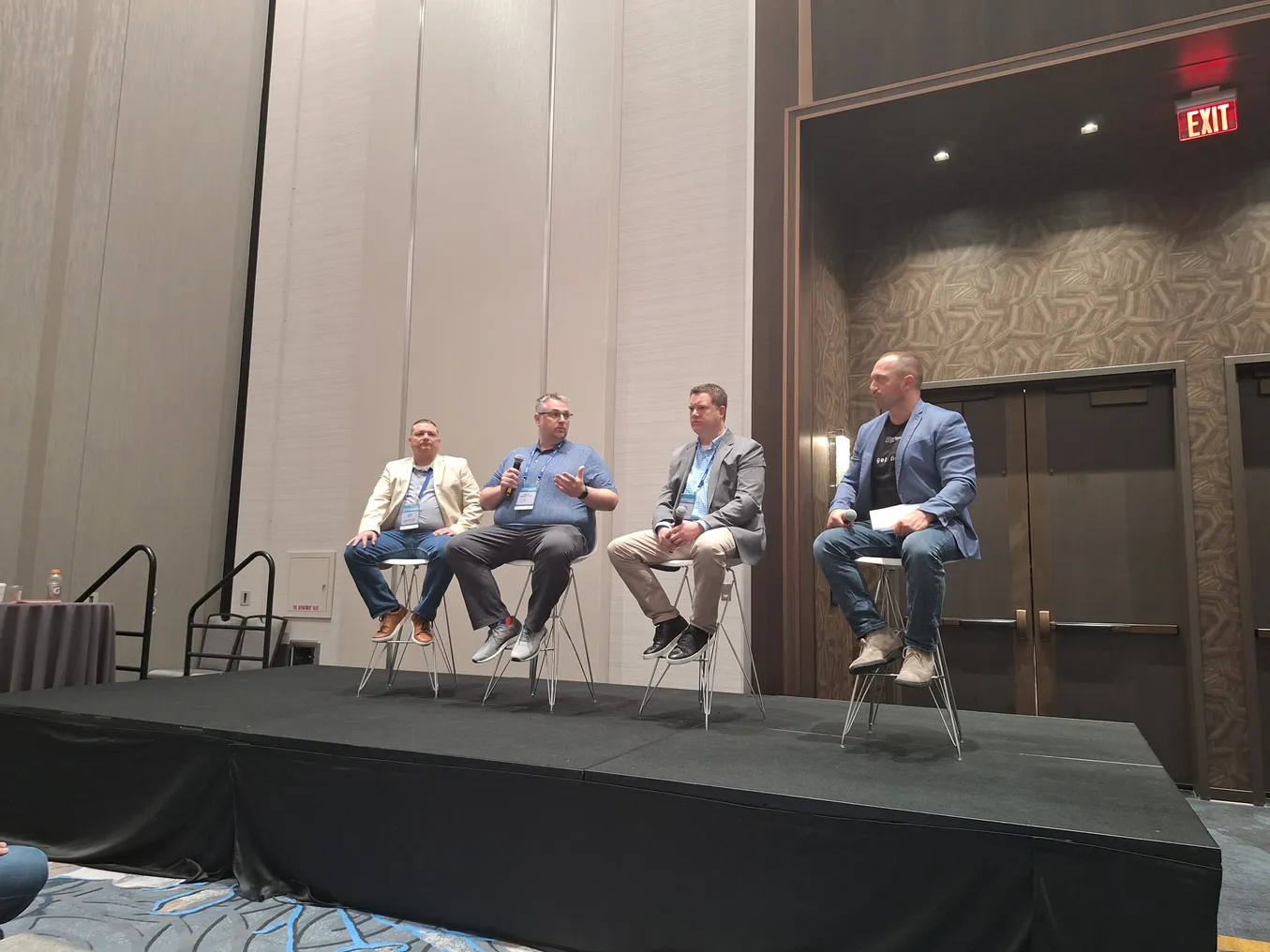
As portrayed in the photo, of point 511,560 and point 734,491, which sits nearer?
point 734,491

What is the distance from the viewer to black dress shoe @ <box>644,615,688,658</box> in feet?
10.7

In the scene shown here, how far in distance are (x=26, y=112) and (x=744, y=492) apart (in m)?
5.33

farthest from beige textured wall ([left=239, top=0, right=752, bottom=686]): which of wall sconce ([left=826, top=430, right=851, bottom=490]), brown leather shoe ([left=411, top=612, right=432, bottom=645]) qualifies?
brown leather shoe ([left=411, top=612, right=432, bottom=645])

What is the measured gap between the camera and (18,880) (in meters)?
1.83

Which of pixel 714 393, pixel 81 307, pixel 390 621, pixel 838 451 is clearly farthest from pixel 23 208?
pixel 838 451

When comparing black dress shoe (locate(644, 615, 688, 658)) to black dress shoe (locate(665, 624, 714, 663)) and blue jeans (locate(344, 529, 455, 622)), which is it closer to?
black dress shoe (locate(665, 624, 714, 663))

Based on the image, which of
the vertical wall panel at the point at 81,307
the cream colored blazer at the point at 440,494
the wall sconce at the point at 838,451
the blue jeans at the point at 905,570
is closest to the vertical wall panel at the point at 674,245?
the wall sconce at the point at 838,451

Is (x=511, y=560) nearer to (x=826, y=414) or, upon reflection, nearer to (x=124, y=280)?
(x=826, y=414)

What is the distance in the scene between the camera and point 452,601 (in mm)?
5562

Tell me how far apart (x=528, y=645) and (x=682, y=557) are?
704mm

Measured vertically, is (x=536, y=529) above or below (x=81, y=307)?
below

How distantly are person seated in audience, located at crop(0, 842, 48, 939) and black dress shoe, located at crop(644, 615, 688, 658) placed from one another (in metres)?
1.95

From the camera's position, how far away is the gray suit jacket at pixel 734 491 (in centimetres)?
320

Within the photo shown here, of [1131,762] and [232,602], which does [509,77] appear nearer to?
[232,602]
